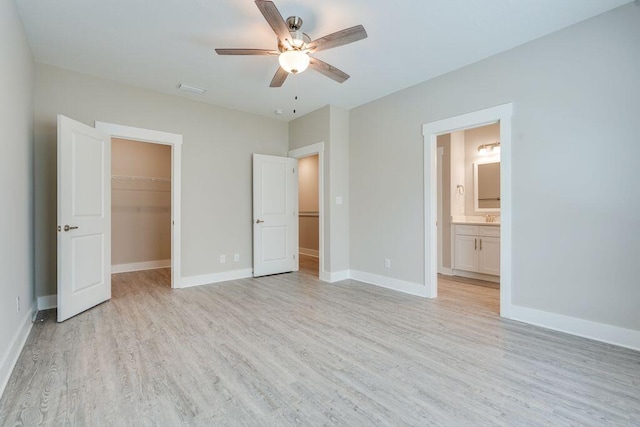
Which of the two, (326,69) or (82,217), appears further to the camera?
(82,217)

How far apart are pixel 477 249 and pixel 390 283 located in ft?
5.05

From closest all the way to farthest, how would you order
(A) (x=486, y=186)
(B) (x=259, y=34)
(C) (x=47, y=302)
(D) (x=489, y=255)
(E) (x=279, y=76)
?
1. (B) (x=259, y=34)
2. (E) (x=279, y=76)
3. (C) (x=47, y=302)
4. (D) (x=489, y=255)
5. (A) (x=486, y=186)

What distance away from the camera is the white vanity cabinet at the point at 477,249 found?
4.45 meters

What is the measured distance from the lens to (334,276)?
462cm

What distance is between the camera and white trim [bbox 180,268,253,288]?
14.2 feet

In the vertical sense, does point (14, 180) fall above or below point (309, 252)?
above

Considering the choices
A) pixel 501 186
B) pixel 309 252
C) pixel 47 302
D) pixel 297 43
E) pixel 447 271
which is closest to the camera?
pixel 297 43

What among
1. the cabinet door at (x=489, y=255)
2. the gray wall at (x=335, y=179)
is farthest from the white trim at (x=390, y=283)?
the cabinet door at (x=489, y=255)

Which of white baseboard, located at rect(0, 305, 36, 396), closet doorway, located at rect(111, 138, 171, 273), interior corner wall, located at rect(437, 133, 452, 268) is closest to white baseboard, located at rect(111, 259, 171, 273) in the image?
closet doorway, located at rect(111, 138, 171, 273)

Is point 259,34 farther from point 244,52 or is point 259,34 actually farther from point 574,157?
point 574,157

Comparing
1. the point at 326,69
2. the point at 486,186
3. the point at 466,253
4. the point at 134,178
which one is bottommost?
the point at 466,253

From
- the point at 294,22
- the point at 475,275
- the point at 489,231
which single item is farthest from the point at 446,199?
the point at 294,22

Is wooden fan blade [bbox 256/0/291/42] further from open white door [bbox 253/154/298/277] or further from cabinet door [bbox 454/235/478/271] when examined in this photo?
cabinet door [bbox 454/235/478/271]

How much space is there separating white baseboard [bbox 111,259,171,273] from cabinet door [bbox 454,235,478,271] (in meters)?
5.23
